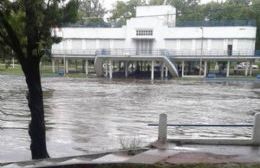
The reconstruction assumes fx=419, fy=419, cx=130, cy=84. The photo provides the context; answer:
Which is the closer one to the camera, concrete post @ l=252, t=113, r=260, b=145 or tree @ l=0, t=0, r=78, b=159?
tree @ l=0, t=0, r=78, b=159

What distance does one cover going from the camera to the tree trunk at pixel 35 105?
9.84 meters

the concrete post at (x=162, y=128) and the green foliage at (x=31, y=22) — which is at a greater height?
the green foliage at (x=31, y=22)

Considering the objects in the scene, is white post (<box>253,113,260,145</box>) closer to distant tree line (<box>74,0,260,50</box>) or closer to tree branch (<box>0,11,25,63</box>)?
tree branch (<box>0,11,25,63</box>)

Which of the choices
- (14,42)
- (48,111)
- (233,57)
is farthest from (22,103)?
(233,57)

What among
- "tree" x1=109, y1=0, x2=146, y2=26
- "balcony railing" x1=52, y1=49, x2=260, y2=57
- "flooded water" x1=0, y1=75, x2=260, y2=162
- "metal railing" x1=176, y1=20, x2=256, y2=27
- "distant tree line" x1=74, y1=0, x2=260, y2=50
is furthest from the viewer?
"tree" x1=109, y1=0, x2=146, y2=26

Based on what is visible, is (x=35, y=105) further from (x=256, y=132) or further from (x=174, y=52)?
(x=174, y=52)

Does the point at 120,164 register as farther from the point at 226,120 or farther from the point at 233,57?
the point at 233,57

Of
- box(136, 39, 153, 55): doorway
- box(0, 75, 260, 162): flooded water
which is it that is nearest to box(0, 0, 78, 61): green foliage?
box(0, 75, 260, 162): flooded water

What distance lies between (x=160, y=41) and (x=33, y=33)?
61.4 metres

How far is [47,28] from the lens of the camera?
9.55 metres

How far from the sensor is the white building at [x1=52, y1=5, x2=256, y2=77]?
67.3 metres

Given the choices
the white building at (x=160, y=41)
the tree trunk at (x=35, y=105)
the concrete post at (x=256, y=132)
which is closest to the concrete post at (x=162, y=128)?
the concrete post at (x=256, y=132)

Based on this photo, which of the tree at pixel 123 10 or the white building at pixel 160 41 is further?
the tree at pixel 123 10

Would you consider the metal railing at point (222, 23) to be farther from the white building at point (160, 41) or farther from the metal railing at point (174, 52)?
the metal railing at point (174, 52)
